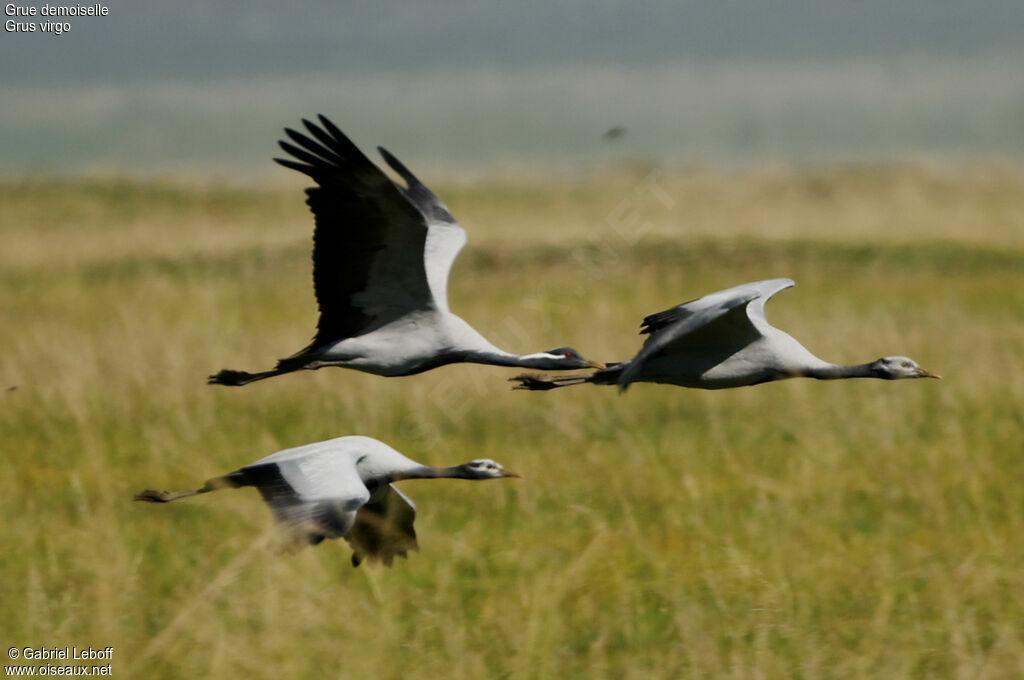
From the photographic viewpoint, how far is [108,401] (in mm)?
12273

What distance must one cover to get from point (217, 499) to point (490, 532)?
6.24 feet

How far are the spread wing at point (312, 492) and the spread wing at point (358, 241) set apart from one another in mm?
1548

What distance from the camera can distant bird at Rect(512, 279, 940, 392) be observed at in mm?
5387

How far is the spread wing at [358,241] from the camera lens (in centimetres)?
629

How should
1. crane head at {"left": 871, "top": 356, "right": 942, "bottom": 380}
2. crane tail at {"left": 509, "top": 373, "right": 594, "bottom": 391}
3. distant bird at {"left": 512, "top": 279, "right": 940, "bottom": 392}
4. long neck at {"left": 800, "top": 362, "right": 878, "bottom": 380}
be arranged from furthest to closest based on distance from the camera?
crane tail at {"left": 509, "top": 373, "right": 594, "bottom": 391}
crane head at {"left": 871, "top": 356, "right": 942, "bottom": 380}
distant bird at {"left": 512, "top": 279, "right": 940, "bottom": 392}
long neck at {"left": 800, "top": 362, "right": 878, "bottom": 380}

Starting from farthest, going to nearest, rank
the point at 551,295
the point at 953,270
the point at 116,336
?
1. the point at 953,270
2. the point at 551,295
3. the point at 116,336

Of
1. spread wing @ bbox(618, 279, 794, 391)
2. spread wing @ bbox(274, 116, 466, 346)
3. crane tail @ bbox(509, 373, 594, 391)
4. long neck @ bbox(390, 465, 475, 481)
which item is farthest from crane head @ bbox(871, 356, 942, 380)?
spread wing @ bbox(274, 116, 466, 346)

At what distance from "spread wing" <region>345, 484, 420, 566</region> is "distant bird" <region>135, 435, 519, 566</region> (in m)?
0.20

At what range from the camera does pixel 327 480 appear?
16.0 feet

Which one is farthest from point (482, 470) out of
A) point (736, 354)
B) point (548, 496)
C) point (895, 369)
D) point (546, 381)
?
point (548, 496)

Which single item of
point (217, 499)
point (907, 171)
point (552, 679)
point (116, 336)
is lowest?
point (552, 679)

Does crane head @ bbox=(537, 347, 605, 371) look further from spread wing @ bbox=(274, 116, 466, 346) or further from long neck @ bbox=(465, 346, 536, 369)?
spread wing @ bbox=(274, 116, 466, 346)

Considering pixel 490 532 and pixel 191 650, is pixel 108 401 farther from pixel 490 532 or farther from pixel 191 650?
pixel 191 650

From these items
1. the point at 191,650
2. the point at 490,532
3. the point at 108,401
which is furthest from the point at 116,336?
the point at 191,650
